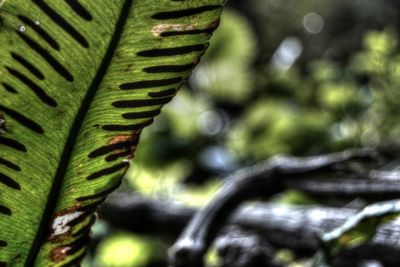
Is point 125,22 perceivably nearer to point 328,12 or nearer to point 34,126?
point 34,126

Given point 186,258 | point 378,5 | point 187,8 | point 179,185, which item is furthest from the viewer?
point 378,5

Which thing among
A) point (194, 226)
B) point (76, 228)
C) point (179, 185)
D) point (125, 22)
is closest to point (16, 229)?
point (76, 228)

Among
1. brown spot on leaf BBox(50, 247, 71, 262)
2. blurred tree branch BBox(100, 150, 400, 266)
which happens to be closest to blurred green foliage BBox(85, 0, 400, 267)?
blurred tree branch BBox(100, 150, 400, 266)

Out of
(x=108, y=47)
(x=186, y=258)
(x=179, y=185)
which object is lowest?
(x=186, y=258)

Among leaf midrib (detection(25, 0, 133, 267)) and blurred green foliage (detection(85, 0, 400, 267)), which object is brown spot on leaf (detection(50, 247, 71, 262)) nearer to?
leaf midrib (detection(25, 0, 133, 267))

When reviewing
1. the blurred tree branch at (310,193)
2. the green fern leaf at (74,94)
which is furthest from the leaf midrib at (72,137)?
the blurred tree branch at (310,193)
